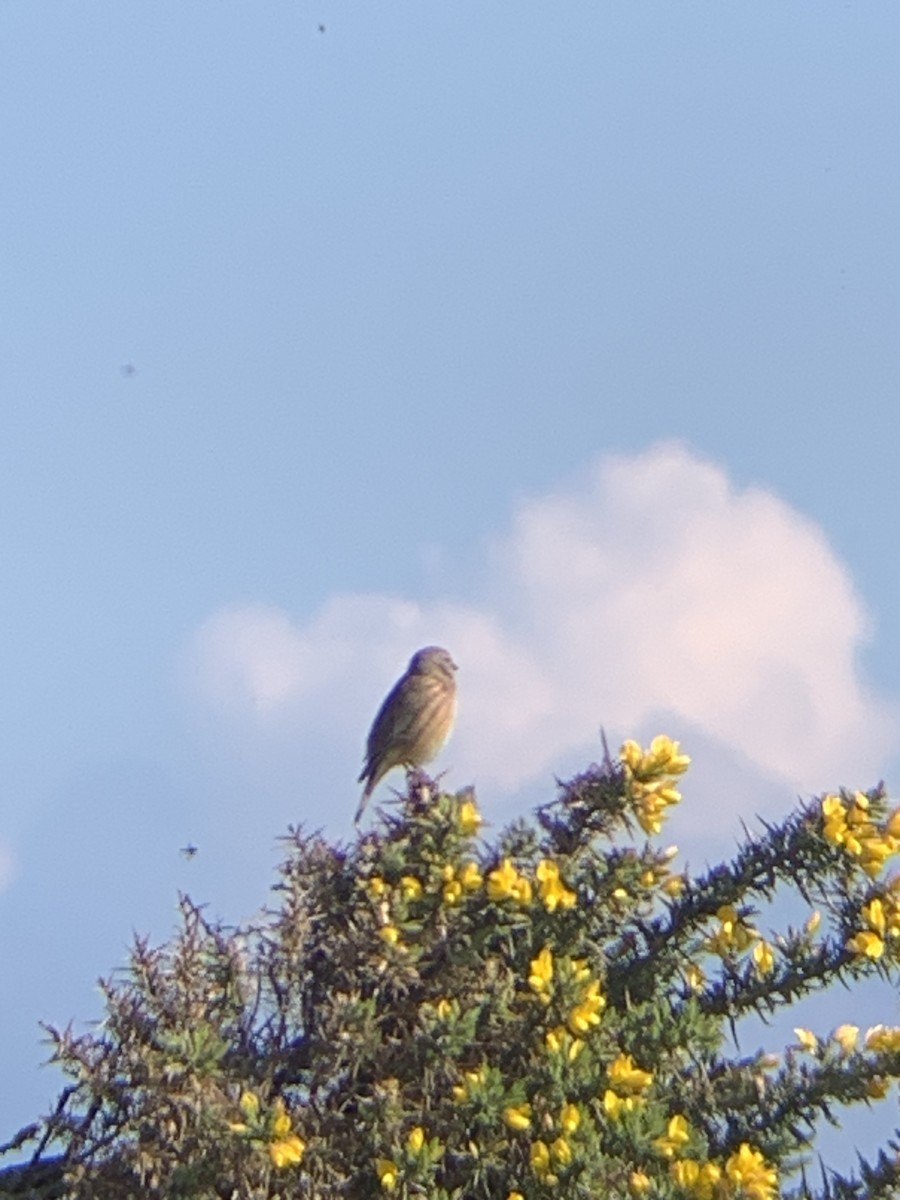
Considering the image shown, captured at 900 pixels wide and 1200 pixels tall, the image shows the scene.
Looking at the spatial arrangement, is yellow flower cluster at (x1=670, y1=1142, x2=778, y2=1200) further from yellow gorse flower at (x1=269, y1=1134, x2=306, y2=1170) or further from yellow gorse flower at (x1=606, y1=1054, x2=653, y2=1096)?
yellow gorse flower at (x1=269, y1=1134, x2=306, y2=1170)

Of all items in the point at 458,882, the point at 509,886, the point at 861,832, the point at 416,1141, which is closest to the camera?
the point at 416,1141

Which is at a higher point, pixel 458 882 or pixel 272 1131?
pixel 458 882

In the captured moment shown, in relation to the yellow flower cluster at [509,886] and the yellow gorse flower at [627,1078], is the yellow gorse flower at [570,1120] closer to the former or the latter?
the yellow gorse flower at [627,1078]

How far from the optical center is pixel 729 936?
4.38 metres

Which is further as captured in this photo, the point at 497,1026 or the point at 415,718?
the point at 415,718

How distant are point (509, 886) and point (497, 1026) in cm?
32

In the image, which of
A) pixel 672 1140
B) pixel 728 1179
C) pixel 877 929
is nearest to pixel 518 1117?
pixel 672 1140

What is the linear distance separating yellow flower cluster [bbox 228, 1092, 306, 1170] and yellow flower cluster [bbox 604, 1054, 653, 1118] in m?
0.69

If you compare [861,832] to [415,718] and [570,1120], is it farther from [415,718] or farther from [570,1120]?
[415,718]

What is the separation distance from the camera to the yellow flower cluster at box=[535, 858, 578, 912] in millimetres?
4184

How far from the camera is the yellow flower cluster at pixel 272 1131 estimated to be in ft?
12.8

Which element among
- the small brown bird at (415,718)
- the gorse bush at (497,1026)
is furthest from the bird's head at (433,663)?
the gorse bush at (497,1026)

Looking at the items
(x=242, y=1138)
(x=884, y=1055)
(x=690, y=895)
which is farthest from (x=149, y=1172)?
(x=884, y=1055)

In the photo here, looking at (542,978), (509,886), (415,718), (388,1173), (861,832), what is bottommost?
(388,1173)
